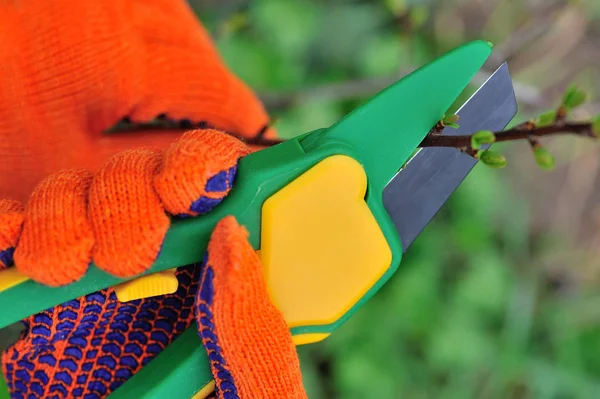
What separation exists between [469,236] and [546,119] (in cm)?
88

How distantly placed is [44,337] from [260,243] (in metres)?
0.16

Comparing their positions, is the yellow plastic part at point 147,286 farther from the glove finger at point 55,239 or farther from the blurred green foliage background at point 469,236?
the blurred green foliage background at point 469,236

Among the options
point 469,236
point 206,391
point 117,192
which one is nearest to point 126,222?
point 117,192

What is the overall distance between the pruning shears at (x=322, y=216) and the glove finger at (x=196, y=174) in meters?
0.01

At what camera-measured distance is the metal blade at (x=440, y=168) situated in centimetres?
40

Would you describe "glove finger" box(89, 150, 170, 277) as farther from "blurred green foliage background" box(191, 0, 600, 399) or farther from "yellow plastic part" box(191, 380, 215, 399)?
"blurred green foliage background" box(191, 0, 600, 399)

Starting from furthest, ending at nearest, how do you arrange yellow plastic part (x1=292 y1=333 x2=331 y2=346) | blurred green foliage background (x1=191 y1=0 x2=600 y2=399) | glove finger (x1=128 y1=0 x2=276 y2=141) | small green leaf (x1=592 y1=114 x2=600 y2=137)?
1. blurred green foliage background (x1=191 y1=0 x2=600 y2=399)
2. glove finger (x1=128 y1=0 x2=276 y2=141)
3. yellow plastic part (x1=292 y1=333 x2=331 y2=346)
4. small green leaf (x1=592 y1=114 x2=600 y2=137)

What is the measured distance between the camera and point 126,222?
31 cm

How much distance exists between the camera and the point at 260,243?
342 mm

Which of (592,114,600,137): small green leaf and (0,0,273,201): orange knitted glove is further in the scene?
(0,0,273,201): orange knitted glove

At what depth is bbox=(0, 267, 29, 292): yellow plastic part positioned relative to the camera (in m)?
0.32

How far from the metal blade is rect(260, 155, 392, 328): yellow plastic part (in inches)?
1.9

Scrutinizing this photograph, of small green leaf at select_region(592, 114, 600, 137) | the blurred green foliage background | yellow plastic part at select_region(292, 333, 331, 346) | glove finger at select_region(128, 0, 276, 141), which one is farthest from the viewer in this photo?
the blurred green foliage background

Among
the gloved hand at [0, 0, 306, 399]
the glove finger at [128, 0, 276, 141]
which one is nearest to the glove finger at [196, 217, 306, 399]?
the gloved hand at [0, 0, 306, 399]
